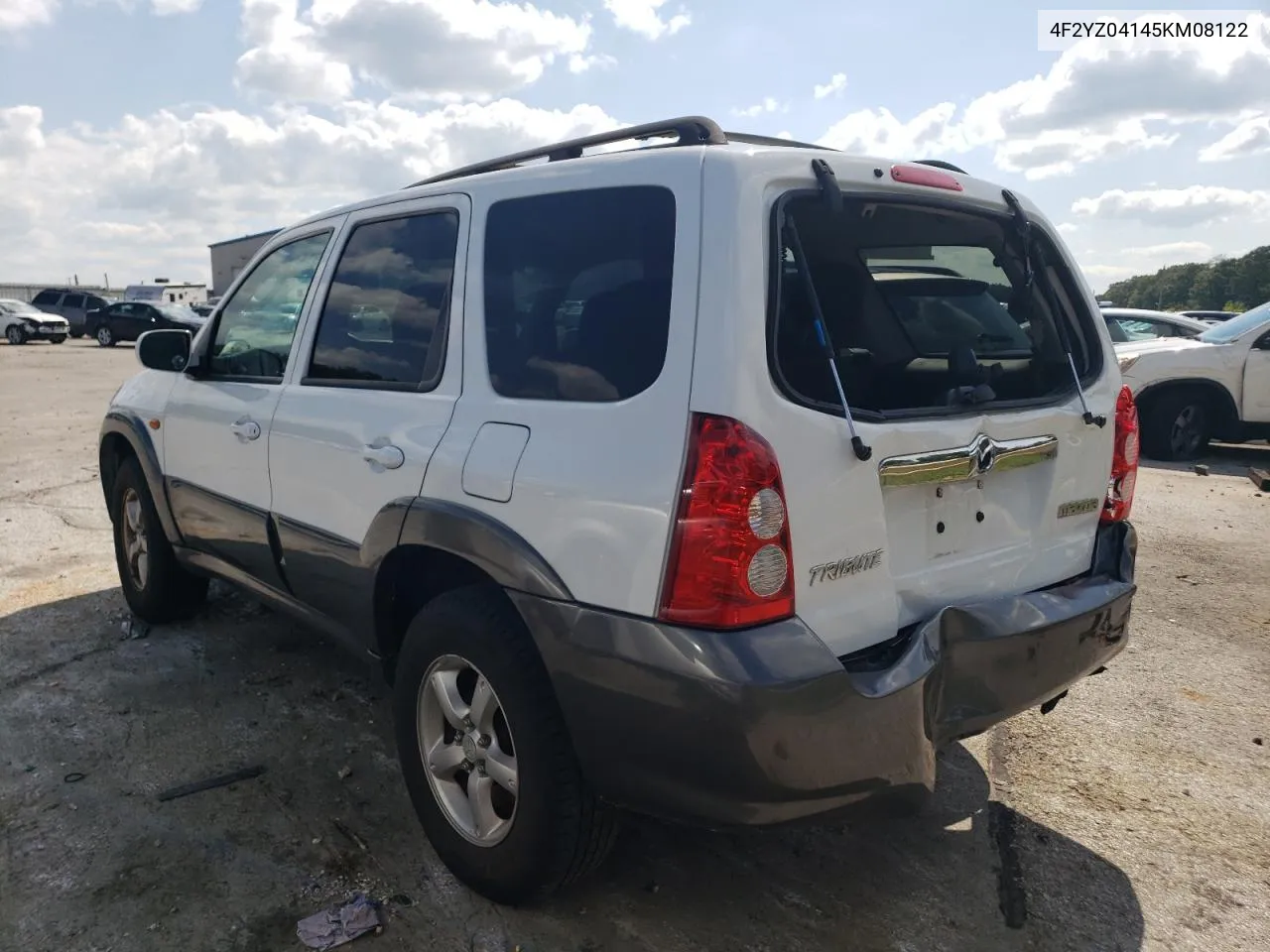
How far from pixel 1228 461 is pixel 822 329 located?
9588 mm

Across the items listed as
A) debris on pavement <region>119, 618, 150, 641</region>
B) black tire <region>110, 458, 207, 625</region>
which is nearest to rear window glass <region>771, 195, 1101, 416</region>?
black tire <region>110, 458, 207, 625</region>

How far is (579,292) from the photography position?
244 centimetres

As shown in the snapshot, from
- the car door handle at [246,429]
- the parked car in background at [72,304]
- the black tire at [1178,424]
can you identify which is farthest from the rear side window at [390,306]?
the parked car in background at [72,304]

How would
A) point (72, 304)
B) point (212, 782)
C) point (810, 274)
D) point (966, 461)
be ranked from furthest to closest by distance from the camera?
point (72, 304), point (212, 782), point (966, 461), point (810, 274)

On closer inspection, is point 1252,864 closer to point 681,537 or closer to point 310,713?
point 681,537

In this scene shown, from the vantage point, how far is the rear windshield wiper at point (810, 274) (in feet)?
7.19

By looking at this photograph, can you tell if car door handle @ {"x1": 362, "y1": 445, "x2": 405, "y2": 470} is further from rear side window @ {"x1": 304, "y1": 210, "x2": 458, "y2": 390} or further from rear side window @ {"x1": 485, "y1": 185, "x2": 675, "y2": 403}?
rear side window @ {"x1": 485, "y1": 185, "x2": 675, "y2": 403}

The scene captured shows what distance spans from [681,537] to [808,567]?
31cm

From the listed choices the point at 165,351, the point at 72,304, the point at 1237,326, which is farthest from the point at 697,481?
the point at 72,304

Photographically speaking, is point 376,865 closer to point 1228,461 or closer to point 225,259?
point 1228,461

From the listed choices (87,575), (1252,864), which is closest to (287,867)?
(1252,864)

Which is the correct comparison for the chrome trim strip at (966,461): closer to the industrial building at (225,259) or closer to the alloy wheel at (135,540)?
the alloy wheel at (135,540)

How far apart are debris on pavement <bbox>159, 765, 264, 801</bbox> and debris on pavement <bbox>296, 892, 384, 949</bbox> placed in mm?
863

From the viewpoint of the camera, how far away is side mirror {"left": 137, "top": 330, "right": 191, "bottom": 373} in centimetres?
426
